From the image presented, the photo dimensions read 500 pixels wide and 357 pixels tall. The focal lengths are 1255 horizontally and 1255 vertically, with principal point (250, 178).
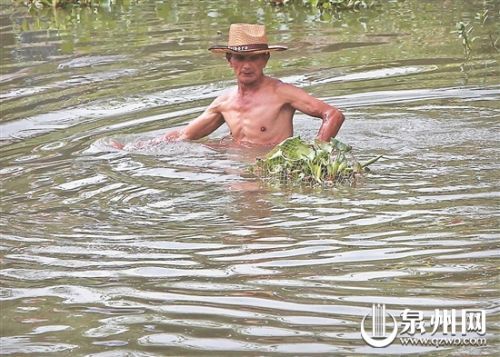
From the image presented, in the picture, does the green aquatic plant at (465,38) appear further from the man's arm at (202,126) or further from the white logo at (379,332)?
the white logo at (379,332)

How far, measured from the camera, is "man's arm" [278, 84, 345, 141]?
8758mm

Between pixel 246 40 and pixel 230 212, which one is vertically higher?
pixel 246 40

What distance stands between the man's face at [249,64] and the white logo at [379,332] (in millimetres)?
4154

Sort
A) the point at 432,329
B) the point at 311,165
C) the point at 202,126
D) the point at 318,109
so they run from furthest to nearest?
the point at 202,126
the point at 318,109
the point at 311,165
the point at 432,329

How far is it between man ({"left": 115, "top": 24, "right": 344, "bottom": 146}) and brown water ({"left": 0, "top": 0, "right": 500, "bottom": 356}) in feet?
0.71

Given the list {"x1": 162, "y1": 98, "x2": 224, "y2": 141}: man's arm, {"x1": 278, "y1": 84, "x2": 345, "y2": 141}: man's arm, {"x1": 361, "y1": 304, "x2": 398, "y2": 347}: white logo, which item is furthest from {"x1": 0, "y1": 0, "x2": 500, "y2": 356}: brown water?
{"x1": 278, "y1": 84, "x2": 345, "y2": 141}: man's arm

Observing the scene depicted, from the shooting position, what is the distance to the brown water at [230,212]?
17.2 feet

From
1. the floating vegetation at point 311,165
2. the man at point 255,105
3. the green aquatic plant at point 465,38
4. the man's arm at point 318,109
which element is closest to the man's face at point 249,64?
the man at point 255,105

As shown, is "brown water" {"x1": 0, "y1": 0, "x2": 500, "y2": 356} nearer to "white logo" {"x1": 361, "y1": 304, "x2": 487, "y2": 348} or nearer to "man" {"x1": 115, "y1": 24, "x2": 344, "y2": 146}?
"white logo" {"x1": 361, "y1": 304, "x2": 487, "y2": 348}

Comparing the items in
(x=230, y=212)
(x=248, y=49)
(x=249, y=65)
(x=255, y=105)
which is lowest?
(x=230, y=212)

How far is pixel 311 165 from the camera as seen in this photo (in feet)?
25.7

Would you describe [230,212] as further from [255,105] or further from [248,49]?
[255,105]

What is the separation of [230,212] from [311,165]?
33.8 inches

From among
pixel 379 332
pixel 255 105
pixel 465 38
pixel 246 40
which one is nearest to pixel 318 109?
pixel 255 105
